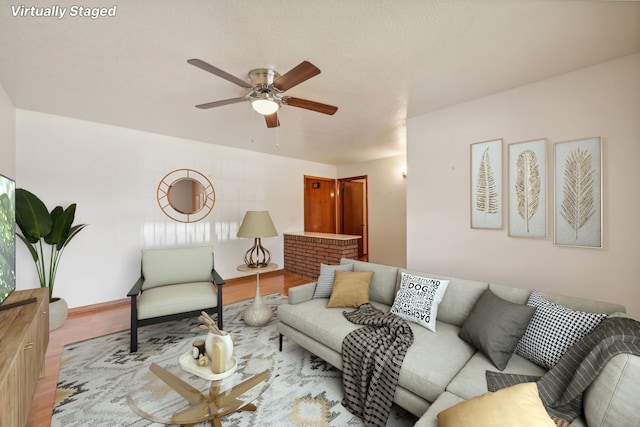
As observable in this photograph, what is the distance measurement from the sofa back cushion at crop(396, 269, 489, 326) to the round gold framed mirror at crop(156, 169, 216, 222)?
3.88 m

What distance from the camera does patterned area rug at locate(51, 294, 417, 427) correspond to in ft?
5.41

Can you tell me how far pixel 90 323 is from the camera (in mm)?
3090

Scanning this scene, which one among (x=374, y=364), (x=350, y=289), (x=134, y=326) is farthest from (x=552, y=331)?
(x=134, y=326)

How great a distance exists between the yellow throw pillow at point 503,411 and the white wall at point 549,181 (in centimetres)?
188

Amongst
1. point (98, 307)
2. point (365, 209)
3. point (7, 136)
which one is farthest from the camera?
point (365, 209)

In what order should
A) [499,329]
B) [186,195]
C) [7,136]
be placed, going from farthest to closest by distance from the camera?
[186,195] → [7,136] → [499,329]

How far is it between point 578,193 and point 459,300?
1.47 m

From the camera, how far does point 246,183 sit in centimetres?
498

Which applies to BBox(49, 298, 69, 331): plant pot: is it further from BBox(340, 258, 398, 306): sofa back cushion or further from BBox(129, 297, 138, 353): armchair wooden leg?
BBox(340, 258, 398, 306): sofa back cushion

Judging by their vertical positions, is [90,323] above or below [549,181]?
below

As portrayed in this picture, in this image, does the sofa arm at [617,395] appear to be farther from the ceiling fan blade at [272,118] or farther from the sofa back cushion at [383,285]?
the ceiling fan blade at [272,118]

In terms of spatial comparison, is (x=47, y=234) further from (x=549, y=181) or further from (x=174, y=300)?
(x=549, y=181)

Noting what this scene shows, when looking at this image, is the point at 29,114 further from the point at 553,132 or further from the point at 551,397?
the point at 553,132

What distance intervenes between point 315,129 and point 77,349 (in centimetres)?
358
